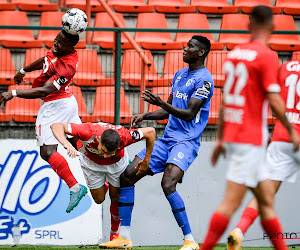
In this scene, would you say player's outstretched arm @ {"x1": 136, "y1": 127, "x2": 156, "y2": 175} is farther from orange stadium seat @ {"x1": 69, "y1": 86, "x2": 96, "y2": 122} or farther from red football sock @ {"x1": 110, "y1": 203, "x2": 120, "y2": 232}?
orange stadium seat @ {"x1": 69, "y1": 86, "x2": 96, "y2": 122}

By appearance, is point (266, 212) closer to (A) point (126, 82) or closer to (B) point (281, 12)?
(A) point (126, 82)

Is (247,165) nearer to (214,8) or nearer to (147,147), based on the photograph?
(147,147)

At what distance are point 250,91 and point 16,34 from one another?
713 centimetres

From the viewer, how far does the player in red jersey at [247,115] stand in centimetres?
554

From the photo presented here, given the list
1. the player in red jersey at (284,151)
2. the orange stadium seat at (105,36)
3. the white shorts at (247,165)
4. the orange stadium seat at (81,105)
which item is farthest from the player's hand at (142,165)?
the orange stadium seat at (105,36)

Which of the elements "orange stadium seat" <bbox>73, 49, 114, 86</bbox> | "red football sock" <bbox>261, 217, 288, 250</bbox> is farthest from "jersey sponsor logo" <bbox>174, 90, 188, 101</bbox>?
"red football sock" <bbox>261, 217, 288, 250</bbox>

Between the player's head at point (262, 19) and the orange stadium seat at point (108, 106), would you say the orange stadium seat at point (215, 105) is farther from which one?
the player's head at point (262, 19)

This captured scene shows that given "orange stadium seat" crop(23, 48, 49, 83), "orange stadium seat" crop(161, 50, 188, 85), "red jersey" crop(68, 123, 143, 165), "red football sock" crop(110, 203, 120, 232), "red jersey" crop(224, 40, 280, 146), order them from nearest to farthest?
"red jersey" crop(224, 40, 280, 146) < "red jersey" crop(68, 123, 143, 165) < "red football sock" crop(110, 203, 120, 232) < "orange stadium seat" crop(161, 50, 188, 85) < "orange stadium seat" crop(23, 48, 49, 83)

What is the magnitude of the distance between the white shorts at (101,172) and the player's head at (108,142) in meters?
0.66

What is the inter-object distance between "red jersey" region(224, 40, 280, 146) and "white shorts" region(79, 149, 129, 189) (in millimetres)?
2833

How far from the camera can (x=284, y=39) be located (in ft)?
39.4

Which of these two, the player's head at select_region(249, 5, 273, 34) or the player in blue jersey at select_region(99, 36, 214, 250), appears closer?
the player's head at select_region(249, 5, 273, 34)

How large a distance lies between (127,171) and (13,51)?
3819 millimetres

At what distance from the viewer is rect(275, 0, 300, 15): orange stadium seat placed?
1281cm
